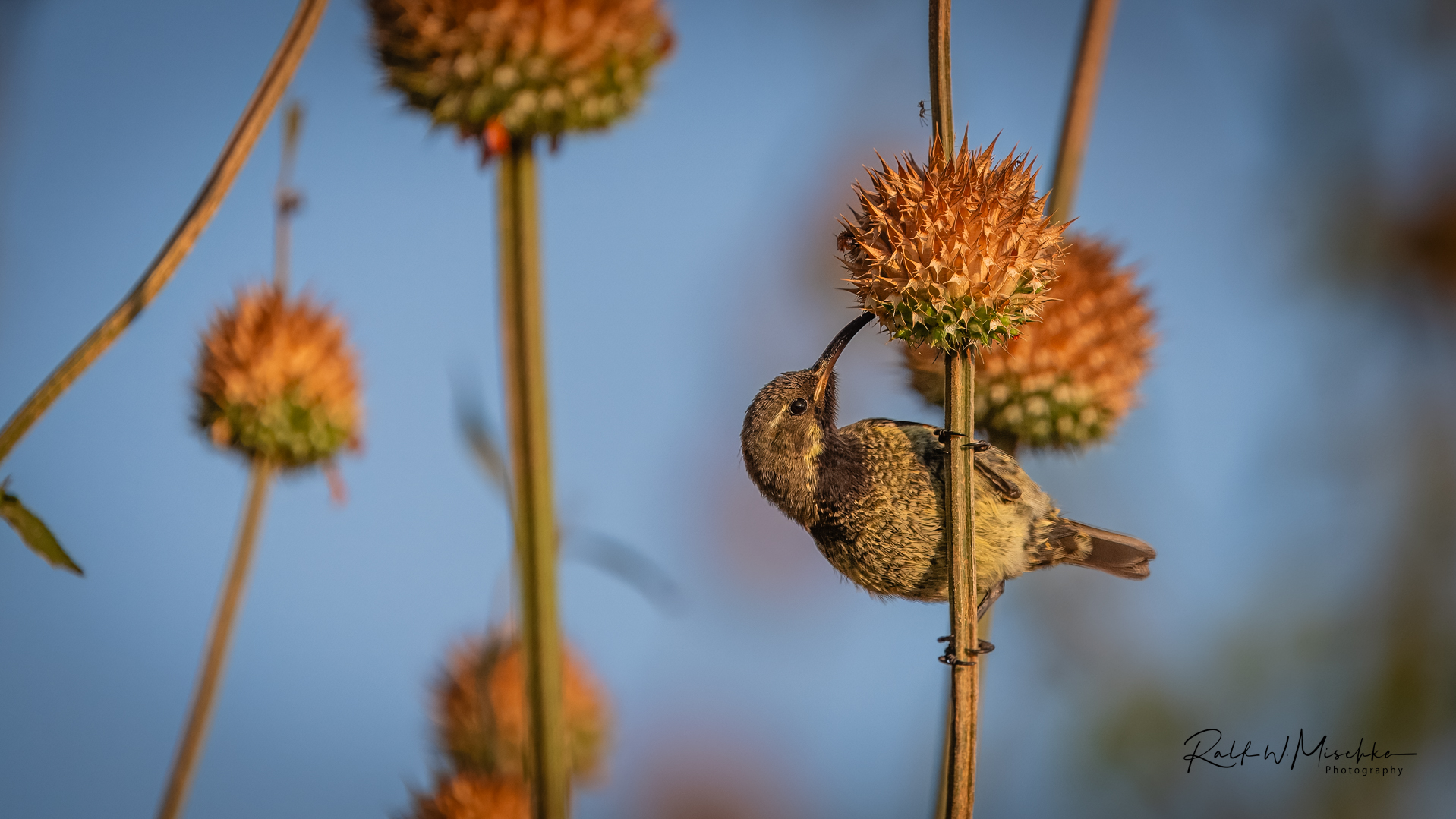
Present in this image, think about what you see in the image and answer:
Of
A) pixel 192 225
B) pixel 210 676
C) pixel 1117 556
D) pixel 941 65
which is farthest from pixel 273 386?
A: pixel 1117 556

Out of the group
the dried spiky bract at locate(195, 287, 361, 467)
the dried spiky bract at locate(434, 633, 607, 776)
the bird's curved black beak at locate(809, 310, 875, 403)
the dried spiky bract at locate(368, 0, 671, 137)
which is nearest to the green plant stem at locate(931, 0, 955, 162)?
the bird's curved black beak at locate(809, 310, 875, 403)

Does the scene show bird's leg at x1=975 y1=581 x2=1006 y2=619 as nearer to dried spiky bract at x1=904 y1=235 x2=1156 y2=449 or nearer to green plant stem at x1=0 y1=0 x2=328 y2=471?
dried spiky bract at x1=904 y1=235 x2=1156 y2=449

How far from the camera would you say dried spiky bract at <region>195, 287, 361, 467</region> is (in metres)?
2.26

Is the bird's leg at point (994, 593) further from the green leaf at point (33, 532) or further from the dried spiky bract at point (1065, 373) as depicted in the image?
the green leaf at point (33, 532)

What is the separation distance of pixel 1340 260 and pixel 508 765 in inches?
147

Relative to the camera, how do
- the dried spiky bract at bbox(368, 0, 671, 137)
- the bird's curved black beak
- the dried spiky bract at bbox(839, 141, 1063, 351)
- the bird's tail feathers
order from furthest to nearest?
the bird's tail feathers < the bird's curved black beak < the dried spiky bract at bbox(368, 0, 671, 137) < the dried spiky bract at bbox(839, 141, 1063, 351)

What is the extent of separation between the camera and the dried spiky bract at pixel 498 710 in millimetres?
1717

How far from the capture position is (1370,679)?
364cm

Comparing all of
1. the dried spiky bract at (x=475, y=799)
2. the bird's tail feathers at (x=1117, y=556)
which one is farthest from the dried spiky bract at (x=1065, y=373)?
the dried spiky bract at (x=475, y=799)

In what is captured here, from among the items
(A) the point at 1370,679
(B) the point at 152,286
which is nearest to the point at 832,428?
(B) the point at 152,286

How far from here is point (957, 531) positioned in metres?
1.08

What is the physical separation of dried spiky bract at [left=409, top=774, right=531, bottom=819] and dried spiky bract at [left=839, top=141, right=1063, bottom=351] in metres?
0.98

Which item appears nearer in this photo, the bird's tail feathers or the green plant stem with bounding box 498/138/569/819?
the green plant stem with bounding box 498/138/569/819

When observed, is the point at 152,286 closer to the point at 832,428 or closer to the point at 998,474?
the point at 832,428
